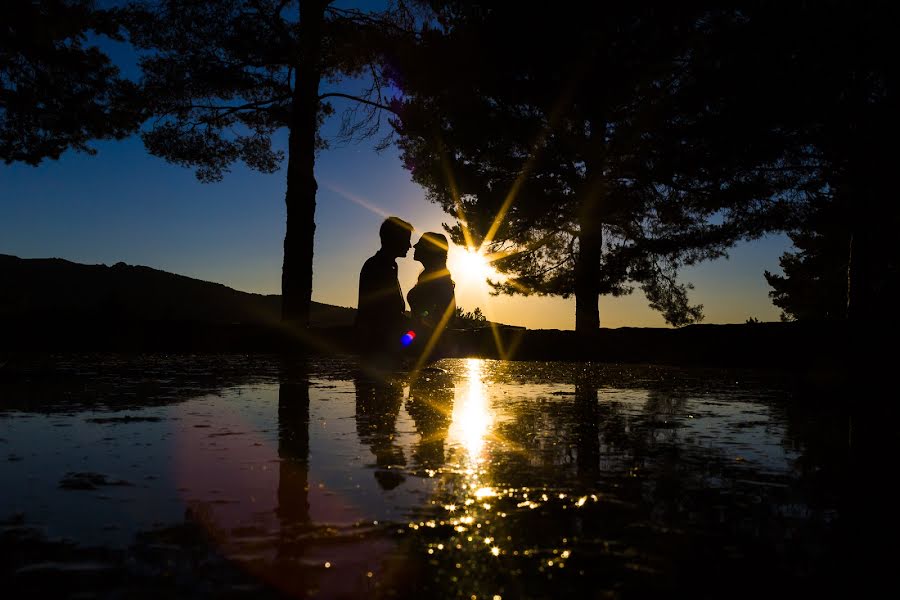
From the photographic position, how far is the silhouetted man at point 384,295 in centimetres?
717

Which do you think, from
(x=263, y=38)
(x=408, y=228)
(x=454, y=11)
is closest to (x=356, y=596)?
(x=408, y=228)

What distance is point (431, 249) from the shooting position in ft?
25.3

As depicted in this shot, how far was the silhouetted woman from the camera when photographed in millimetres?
7637

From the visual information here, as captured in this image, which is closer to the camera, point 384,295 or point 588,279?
point 384,295

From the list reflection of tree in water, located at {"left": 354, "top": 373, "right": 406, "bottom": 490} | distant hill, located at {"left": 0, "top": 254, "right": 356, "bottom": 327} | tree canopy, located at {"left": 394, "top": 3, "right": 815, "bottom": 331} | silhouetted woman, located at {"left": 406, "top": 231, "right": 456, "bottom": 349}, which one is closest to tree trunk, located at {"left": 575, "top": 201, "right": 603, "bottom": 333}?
tree canopy, located at {"left": 394, "top": 3, "right": 815, "bottom": 331}

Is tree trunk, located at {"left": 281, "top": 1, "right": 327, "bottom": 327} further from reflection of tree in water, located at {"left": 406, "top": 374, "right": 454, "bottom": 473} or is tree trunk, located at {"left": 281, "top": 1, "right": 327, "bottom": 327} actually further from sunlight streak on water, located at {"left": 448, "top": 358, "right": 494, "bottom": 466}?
sunlight streak on water, located at {"left": 448, "top": 358, "right": 494, "bottom": 466}

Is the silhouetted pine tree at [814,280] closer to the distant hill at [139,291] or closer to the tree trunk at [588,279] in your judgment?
the tree trunk at [588,279]

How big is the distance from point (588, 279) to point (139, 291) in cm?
2490

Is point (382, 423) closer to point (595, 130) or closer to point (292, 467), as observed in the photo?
point (292, 467)

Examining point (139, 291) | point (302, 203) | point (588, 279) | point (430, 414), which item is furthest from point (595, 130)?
point (139, 291)

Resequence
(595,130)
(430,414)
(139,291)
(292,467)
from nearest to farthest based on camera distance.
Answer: (292,467) → (430,414) → (595,130) → (139,291)

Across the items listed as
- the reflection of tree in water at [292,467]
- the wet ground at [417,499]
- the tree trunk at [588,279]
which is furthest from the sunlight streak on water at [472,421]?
the tree trunk at [588,279]

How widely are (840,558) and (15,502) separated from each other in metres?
2.12

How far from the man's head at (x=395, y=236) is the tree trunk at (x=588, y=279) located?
950 cm
